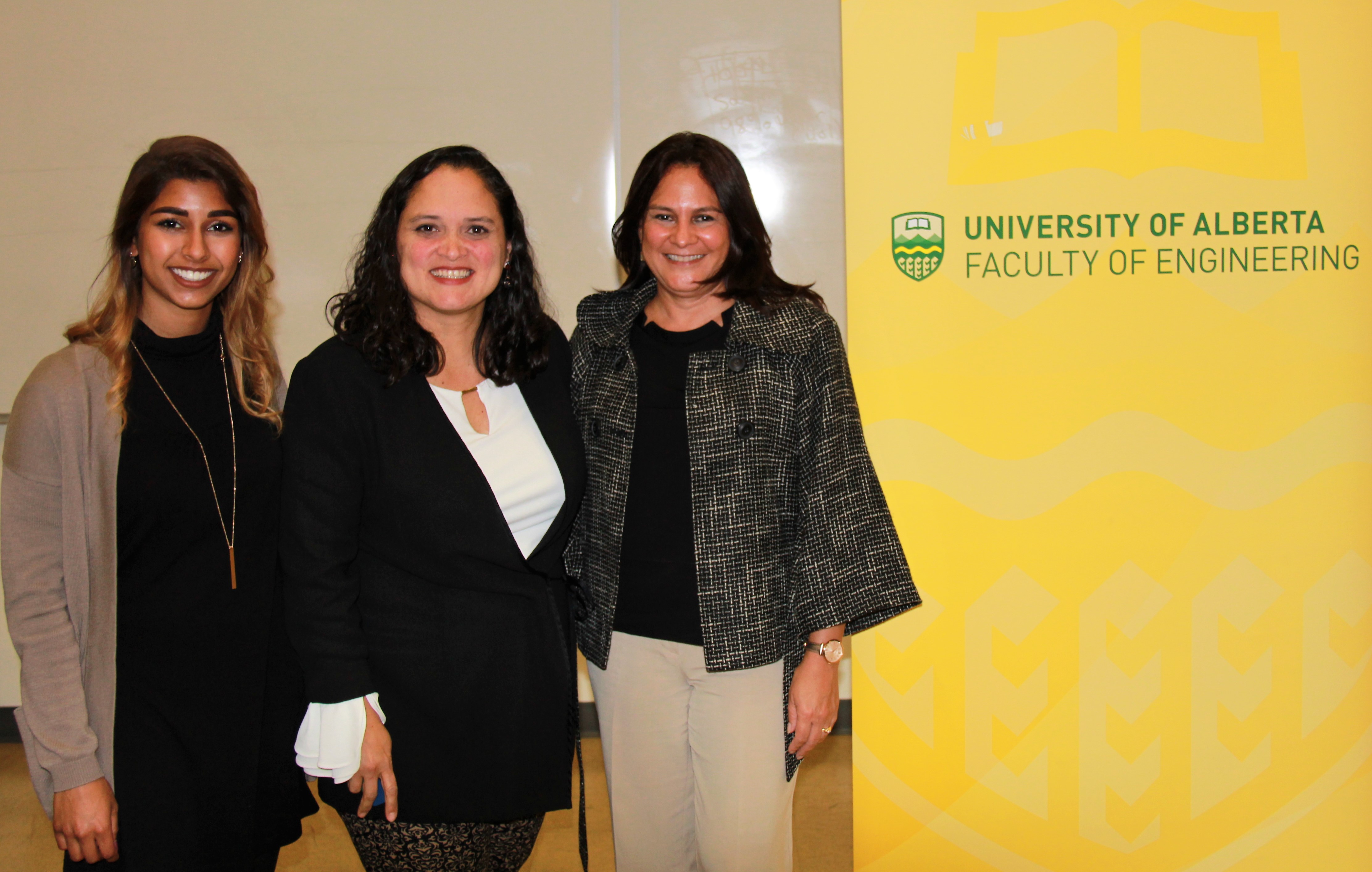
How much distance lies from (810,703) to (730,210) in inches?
38.6

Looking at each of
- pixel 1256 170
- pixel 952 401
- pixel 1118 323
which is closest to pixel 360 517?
pixel 952 401

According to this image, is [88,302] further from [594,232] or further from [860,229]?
[860,229]

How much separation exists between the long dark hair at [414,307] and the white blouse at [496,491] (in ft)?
0.20

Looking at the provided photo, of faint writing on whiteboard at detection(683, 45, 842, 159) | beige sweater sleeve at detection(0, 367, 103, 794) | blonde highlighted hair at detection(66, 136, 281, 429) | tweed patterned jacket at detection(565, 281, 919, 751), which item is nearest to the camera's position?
beige sweater sleeve at detection(0, 367, 103, 794)

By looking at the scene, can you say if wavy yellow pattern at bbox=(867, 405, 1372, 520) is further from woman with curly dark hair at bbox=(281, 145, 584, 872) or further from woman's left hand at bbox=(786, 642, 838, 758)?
woman with curly dark hair at bbox=(281, 145, 584, 872)

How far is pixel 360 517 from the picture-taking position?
1.45 metres

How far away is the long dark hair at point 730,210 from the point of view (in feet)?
5.56

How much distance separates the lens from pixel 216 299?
1588mm

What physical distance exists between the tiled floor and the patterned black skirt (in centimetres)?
116

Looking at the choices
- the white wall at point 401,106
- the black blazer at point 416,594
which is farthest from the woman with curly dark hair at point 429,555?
the white wall at point 401,106

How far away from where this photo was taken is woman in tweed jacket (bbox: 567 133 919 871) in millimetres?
1633

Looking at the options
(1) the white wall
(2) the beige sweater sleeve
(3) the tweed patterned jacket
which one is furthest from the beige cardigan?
(1) the white wall

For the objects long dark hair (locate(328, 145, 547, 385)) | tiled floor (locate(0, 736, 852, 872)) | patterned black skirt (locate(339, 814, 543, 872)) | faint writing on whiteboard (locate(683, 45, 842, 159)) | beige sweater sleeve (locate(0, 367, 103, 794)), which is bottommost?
tiled floor (locate(0, 736, 852, 872))

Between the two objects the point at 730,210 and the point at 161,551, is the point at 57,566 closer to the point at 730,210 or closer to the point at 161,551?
the point at 161,551
